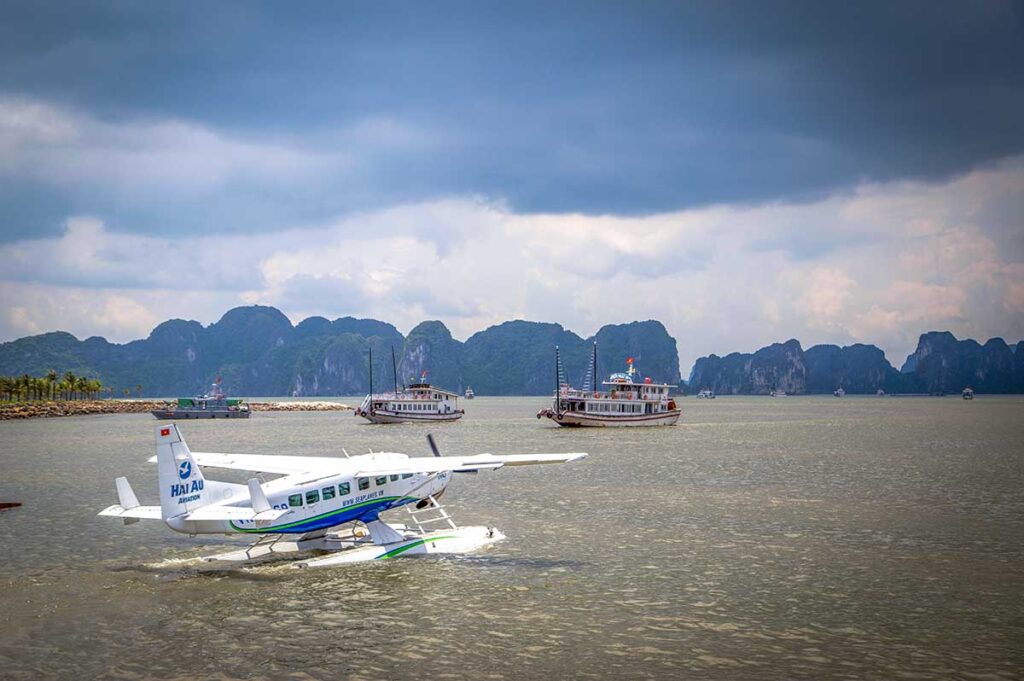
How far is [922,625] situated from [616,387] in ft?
333

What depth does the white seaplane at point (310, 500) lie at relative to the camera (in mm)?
25047

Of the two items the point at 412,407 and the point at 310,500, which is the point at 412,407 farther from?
the point at 310,500

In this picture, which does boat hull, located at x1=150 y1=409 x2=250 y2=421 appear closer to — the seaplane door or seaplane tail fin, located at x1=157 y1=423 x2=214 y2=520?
seaplane tail fin, located at x1=157 y1=423 x2=214 y2=520

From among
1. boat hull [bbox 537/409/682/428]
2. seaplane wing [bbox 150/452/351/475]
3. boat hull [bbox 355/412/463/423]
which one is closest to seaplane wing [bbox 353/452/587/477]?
seaplane wing [bbox 150/452/351/475]

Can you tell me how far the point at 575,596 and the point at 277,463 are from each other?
38.8 ft

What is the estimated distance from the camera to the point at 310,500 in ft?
85.3

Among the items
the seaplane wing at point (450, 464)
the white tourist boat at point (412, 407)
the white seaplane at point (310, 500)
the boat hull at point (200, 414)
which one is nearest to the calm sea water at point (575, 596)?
the white seaplane at point (310, 500)

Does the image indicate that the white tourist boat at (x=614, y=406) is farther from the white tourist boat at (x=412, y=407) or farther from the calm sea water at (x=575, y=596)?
the calm sea water at (x=575, y=596)

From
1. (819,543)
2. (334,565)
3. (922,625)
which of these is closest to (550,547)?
(334,565)

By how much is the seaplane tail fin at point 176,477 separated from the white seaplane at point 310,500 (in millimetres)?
29

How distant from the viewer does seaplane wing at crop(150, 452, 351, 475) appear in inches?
1087

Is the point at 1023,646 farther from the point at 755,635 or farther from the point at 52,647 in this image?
the point at 52,647

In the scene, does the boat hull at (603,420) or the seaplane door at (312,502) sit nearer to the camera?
the seaplane door at (312,502)

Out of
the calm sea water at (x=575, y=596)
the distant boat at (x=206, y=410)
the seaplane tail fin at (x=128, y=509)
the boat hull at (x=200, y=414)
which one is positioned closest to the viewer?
the calm sea water at (x=575, y=596)
